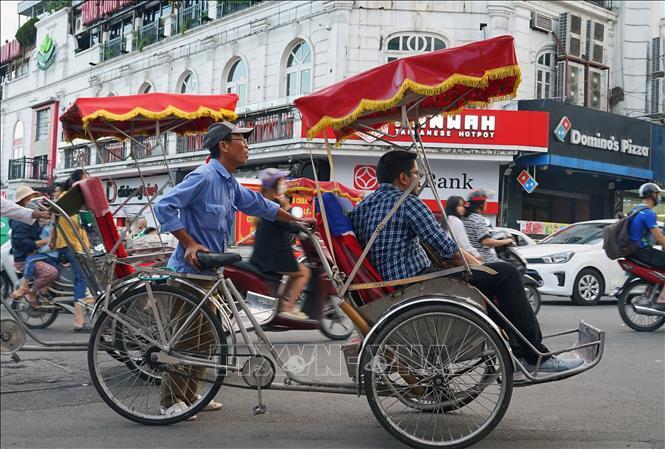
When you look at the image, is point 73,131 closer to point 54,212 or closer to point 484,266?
point 54,212

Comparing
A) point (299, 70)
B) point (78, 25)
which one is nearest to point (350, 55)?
point (299, 70)

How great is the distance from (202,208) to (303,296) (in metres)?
3.21

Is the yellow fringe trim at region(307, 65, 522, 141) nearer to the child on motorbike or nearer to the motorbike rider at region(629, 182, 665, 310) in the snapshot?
the child on motorbike

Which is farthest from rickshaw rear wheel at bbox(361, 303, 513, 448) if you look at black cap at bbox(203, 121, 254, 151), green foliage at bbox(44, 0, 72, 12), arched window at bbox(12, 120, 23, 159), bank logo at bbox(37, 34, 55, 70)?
arched window at bbox(12, 120, 23, 159)

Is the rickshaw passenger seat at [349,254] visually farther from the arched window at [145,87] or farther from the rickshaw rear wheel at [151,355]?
the arched window at [145,87]

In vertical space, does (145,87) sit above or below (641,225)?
above

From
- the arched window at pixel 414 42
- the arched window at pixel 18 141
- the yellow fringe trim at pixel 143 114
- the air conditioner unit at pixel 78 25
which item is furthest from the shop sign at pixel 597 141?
the arched window at pixel 18 141

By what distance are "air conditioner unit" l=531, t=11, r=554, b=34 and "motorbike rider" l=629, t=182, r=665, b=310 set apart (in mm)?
13156

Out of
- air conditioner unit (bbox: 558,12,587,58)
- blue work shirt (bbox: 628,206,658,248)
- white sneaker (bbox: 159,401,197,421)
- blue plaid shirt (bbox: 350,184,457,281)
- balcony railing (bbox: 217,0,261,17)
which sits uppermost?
balcony railing (bbox: 217,0,261,17)

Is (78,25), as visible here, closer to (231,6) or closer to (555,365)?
(231,6)

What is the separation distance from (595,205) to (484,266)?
20993 millimetres

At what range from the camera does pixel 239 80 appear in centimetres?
2373


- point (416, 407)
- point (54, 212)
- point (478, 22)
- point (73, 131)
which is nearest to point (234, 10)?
point (478, 22)

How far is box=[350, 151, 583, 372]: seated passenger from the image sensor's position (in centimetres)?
416
